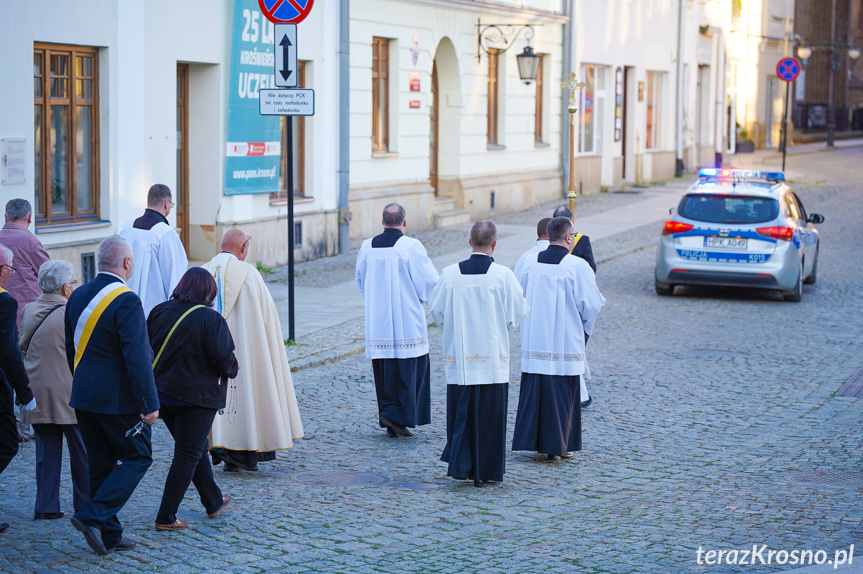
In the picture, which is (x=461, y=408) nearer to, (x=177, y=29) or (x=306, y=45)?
(x=177, y=29)

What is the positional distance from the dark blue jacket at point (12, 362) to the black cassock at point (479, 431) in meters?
2.57

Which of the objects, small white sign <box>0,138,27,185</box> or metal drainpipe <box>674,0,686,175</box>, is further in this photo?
metal drainpipe <box>674,0,686,175</box>

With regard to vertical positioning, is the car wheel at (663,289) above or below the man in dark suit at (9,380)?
below

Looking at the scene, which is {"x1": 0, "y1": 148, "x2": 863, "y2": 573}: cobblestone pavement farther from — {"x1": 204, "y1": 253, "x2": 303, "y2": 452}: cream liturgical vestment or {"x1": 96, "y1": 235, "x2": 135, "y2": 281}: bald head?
{"x1": 96, "y1": 235, "x2": 135, "y2": 281}: bald head

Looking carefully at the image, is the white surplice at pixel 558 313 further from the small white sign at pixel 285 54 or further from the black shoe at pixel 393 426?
the small white sign at pixel 285 54

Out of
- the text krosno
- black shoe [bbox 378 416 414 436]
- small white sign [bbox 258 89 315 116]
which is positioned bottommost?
the text krosno

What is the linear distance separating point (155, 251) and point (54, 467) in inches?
120

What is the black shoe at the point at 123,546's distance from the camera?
6.21 metres

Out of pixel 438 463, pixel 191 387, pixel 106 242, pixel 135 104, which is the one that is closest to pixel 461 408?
pixel 438 463

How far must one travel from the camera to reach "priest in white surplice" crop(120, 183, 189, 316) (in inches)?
375

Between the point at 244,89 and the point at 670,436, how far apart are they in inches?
389

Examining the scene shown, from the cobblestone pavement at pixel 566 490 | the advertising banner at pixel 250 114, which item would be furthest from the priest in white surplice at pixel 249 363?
the advertising banner at pixel 250 114

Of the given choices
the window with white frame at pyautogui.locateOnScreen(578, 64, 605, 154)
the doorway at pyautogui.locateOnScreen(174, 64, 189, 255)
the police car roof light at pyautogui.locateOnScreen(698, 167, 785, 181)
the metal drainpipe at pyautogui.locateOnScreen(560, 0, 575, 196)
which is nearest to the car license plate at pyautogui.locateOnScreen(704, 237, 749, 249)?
the police car roof light at pyautogui.locateOnScreen(698, 167, 785, 181)

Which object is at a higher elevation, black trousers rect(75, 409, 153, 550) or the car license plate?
the car license plate
